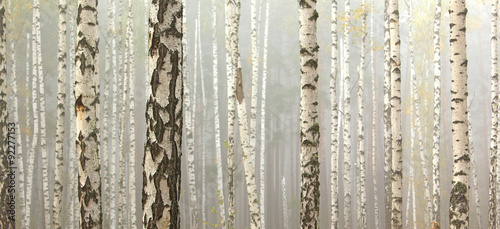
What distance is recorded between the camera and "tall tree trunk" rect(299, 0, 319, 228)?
5586 mm

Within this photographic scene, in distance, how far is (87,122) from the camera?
5449 mm

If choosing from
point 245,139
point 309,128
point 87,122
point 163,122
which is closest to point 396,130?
point 245,139

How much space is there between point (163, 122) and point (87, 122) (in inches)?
85.4

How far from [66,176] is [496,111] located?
15344 mm

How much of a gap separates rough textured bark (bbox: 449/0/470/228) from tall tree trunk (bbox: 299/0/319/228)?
1.88 m

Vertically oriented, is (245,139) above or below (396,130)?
below

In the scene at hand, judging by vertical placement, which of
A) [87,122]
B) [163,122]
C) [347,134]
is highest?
[347,134]

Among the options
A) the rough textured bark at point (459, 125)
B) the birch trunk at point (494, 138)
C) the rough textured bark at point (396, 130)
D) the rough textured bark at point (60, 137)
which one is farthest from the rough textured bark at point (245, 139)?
the birch trunk at point (494, 138)

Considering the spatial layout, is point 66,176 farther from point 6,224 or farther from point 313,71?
point 313,71

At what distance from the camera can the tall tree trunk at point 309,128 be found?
18.3 ft

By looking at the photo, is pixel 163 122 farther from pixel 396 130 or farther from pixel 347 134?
pixel 347 134

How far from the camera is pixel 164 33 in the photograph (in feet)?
12.3

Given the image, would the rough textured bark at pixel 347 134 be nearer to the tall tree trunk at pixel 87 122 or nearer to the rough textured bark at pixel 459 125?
the rough textured bark at pixel 459 125

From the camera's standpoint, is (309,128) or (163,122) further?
(309,128)
